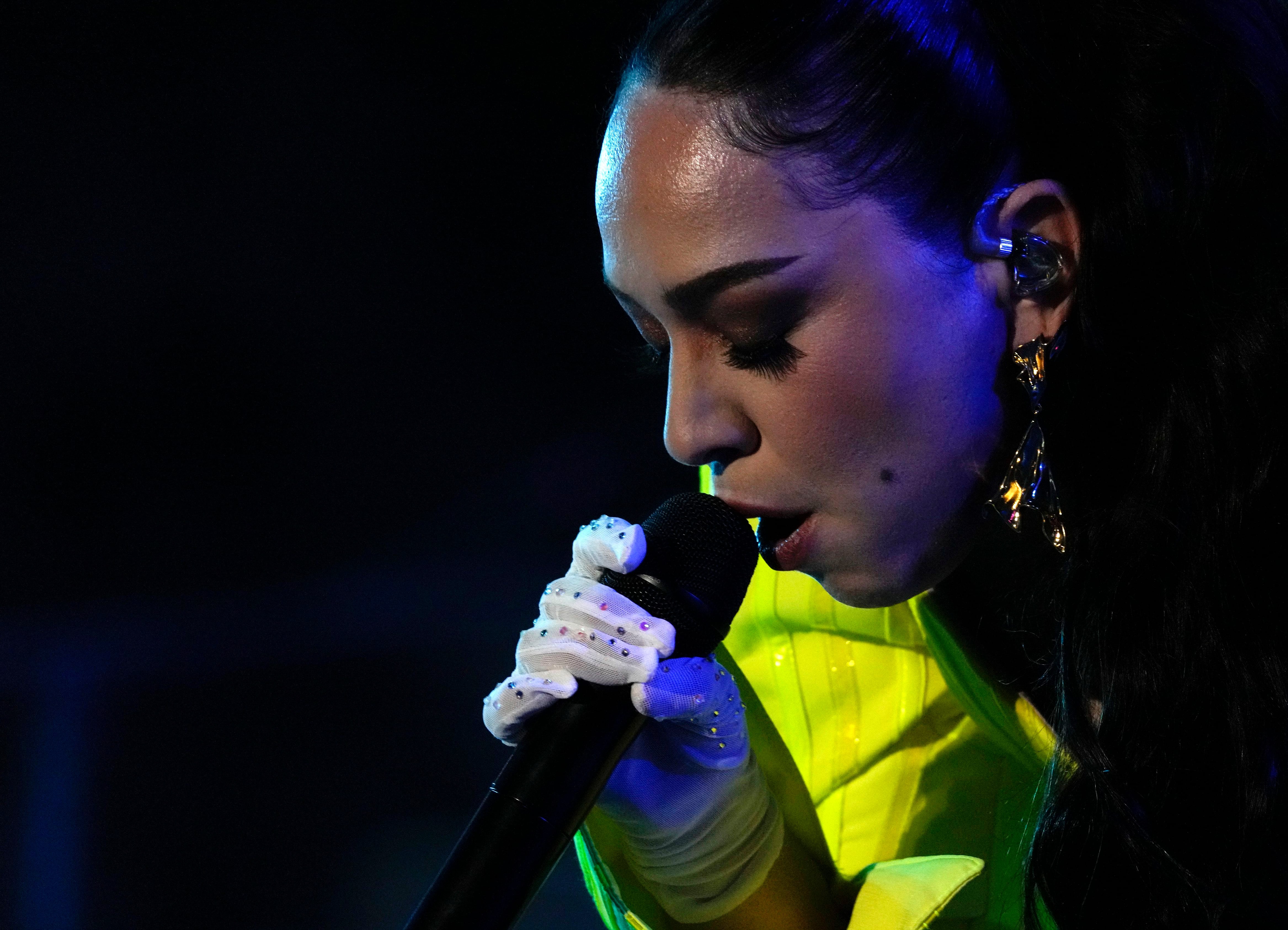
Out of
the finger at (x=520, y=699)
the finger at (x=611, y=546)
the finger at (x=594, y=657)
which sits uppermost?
the finger at (x=611, y=546)

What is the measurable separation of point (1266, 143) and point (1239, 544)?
1.14ft

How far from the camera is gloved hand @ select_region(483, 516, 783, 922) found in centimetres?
80

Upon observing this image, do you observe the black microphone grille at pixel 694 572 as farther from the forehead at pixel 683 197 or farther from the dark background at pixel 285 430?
the dark background at pixel 285 430

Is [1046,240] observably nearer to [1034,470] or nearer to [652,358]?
[1034,470]

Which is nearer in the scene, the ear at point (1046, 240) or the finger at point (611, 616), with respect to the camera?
the finger at point (611, 616)

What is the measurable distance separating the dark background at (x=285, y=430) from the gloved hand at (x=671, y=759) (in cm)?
70

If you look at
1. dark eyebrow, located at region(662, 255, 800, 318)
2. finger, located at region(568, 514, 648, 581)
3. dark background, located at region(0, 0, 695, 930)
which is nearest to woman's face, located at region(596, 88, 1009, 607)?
dark eyebrow, located at region(662, 255, 800, 318)

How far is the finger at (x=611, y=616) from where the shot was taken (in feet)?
2.56

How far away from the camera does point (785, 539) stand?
948 mm

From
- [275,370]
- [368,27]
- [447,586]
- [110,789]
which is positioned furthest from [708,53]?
[110,789]

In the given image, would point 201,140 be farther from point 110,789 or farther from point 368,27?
point 110,789

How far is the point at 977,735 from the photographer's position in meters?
1.22

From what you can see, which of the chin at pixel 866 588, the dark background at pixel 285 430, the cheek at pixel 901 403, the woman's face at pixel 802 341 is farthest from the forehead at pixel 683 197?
the dark background at pixel 285 430

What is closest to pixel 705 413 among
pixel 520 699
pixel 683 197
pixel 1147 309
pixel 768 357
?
pixel 768 357
